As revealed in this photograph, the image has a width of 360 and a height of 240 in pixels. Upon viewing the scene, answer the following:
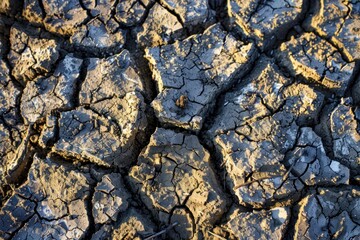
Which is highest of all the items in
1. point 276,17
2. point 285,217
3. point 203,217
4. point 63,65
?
point 63,65

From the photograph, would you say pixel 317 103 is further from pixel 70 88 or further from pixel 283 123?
pixel 70 88

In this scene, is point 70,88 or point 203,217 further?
point 70,88

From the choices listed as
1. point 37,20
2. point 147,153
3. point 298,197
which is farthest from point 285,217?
point 37,20

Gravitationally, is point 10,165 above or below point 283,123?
above

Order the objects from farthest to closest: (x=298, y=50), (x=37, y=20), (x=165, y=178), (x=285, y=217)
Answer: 1. (x=37, y=20)
2. (x=298, y=50)
3. (x=165, y=178)
4. (x=285, y=217)

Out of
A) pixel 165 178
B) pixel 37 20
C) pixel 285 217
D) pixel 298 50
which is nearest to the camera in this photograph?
pixel 285 217

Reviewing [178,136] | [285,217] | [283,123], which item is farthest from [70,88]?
[285,217]

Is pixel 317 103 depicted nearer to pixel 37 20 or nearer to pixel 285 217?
pixel 285 217
